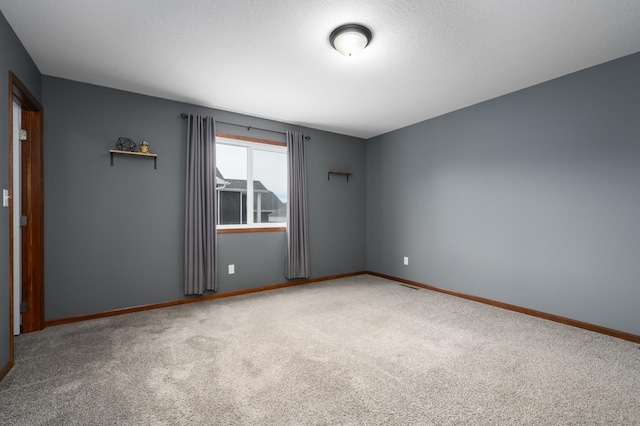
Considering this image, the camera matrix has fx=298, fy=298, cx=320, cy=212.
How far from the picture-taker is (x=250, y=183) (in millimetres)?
4422

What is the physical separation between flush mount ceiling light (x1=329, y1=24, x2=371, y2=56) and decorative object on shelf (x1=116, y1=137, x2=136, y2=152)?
253 centimetres

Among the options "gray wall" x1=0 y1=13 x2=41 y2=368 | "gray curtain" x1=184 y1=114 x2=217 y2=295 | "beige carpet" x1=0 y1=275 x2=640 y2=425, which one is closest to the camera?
"beige carpet" x1=0 y1=275 x2=640 y2=425

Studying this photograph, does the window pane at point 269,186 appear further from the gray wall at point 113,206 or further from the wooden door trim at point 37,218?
the wooden door trim at point 37,218

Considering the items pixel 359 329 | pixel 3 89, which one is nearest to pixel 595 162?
pixel 359 329

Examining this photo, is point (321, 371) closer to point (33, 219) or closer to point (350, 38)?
point (350, 38)

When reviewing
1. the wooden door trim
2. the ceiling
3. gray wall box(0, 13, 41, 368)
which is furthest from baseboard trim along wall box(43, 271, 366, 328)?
the ceiling

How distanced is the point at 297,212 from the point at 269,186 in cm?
59

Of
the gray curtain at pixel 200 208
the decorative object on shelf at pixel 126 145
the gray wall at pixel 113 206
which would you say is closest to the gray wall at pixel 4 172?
the gray wall at pixel 113 206

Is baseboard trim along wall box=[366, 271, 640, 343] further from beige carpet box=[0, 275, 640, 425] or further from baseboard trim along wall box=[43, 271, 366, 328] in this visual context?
baseboard trim along wall box=[43, 271, 366, 328]

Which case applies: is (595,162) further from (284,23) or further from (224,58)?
(224,58)

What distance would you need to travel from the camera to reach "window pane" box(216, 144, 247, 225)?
13.8 ft

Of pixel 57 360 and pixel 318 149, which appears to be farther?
pixel 318 149

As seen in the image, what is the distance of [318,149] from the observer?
5023 mm

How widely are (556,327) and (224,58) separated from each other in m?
4.14
